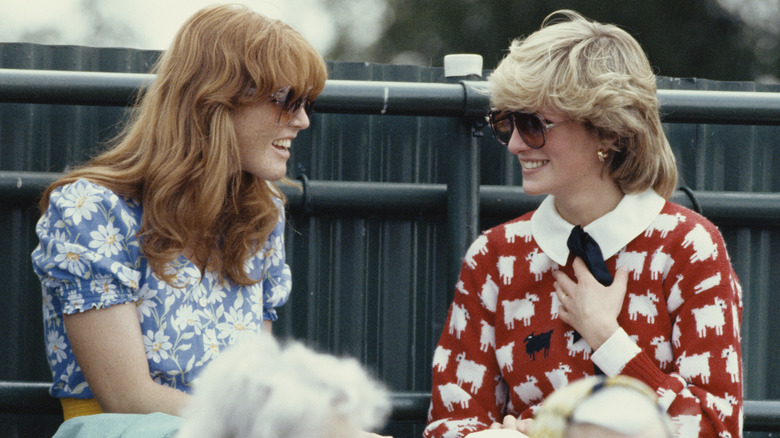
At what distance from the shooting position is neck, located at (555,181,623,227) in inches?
99.6

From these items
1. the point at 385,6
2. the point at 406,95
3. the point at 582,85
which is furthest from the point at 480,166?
the point at 385,6

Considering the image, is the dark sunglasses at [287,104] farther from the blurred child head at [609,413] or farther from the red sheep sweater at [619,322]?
the blurred child head at [609,413]

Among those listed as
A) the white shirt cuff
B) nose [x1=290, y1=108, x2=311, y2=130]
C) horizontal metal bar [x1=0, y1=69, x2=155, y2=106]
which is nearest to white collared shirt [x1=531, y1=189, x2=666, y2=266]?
the white shirt cuff

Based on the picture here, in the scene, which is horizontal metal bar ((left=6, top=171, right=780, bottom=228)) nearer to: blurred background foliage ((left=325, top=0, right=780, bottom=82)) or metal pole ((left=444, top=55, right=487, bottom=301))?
metal pole ((left=444, top=55, right=487, bottom=301))

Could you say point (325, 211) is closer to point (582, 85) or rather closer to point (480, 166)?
point (480, 166)

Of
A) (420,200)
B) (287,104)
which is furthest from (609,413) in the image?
(420,200)

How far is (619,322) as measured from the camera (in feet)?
7.86

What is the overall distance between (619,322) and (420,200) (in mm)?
818

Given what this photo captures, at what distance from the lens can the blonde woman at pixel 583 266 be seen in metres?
2.30

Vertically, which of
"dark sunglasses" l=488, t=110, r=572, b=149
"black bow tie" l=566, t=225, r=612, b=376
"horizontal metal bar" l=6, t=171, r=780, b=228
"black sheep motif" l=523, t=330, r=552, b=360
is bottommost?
"black sheep motif" l=523, t=330, r=552, b=360

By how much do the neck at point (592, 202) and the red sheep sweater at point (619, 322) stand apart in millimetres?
44

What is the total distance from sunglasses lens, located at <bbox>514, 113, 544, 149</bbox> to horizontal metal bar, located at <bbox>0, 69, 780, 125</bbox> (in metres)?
0.27

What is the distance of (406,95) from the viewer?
2.73 meters

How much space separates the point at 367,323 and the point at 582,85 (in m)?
1.08
